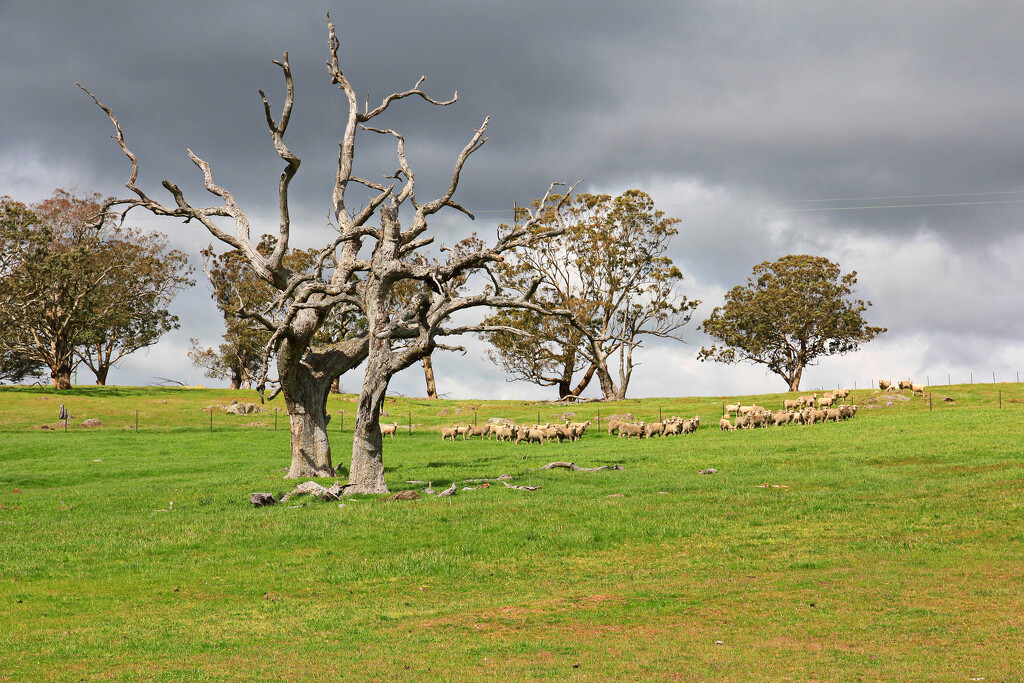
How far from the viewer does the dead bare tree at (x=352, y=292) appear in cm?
2747

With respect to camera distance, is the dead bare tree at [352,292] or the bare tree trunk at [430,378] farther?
the bare tree trunk at [430,378]

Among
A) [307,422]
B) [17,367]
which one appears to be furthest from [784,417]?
[17,367]

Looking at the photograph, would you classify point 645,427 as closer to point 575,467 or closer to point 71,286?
point 575,467

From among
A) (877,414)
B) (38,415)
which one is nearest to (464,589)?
(877,414)

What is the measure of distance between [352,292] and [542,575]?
16.3 meters

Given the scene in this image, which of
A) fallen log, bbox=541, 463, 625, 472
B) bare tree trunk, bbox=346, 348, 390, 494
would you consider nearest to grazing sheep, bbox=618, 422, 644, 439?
fallen log, bbox=541, 463, 625, 472

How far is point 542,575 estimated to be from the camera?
18000 millimetres

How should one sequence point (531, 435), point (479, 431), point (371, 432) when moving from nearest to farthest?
point (371, 432), point (531, 435), point (479, 431)

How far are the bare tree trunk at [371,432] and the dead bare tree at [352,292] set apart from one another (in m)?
0.03

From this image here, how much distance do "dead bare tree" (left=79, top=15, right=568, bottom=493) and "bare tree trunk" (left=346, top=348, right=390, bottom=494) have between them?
0.03m

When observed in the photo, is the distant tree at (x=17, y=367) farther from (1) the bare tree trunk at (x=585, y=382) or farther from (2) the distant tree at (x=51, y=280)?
(1) the bare tree trunk at (x=585, y=382)

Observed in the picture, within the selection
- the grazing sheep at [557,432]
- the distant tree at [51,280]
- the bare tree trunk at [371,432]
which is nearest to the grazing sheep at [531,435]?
the grazing sheep at [557,432]

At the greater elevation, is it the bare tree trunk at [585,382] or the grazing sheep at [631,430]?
the bare tree trunk at [585,382]

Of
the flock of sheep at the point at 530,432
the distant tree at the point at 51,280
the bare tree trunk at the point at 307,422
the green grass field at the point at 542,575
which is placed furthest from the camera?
the distant tree at the point at 51,280
